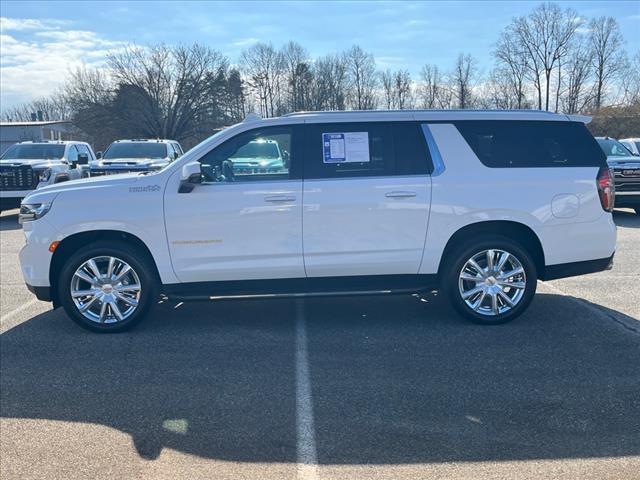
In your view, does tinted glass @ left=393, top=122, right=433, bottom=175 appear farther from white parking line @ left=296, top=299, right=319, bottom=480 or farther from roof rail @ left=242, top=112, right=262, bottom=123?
white parking line @ left=296, top=299, right=319, bottom=480

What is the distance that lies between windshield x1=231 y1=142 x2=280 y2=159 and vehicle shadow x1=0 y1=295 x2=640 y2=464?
5.41ft

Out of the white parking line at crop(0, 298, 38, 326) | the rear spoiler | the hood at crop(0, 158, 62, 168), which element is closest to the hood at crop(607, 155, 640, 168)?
the rear spoiler

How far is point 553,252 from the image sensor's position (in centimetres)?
561

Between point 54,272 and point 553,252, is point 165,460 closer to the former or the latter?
point 54,272

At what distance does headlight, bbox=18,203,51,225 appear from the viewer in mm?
5402

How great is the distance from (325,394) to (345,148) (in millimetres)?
2354

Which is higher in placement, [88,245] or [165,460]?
[88,245]

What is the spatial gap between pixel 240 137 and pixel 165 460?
3.09 m

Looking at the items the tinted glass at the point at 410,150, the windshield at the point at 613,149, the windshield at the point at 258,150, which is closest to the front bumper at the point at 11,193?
the windshield at the point at 258,150

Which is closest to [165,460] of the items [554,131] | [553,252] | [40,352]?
[40,352]

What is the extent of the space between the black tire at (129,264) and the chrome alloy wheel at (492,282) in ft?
9.61

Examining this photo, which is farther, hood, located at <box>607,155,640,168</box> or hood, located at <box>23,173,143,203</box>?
hood, located at <box>607,155,640,168</box>

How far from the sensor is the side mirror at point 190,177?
5.21m

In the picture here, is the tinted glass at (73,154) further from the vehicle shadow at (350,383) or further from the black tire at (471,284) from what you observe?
the black tire at (471,284)
